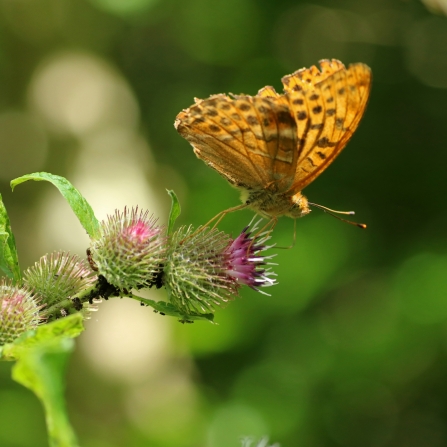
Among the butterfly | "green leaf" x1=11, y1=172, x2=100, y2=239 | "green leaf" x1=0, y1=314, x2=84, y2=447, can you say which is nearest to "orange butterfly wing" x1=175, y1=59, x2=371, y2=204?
the butterfly

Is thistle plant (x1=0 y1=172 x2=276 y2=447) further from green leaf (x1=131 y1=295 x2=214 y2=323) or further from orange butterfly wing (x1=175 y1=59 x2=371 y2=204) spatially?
orange butterfly wing (x1=175 y1=59 x2=371 y2=204)

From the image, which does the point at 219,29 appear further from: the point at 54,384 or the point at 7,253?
the point at 54,384

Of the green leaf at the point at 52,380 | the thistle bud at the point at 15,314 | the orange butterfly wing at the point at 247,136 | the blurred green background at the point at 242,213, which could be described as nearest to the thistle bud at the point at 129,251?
the thistle bud at the point at 15,314

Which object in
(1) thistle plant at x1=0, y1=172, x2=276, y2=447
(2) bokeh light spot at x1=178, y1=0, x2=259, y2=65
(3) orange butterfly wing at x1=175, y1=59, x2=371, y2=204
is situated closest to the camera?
(1) thistle plant at x1=0, y1=172, x2=276, y2=447

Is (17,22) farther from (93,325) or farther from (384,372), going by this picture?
(384,372)

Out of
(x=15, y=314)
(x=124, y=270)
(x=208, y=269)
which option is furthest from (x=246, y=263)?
(x=15, y=314)
